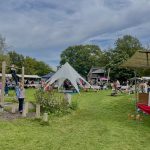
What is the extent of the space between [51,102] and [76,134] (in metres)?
6.98

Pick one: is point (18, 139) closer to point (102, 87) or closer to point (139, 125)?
point (139, 125)

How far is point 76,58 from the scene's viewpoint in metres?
134

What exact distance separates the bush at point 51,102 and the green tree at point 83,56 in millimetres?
103538

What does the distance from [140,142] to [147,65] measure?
12227mm

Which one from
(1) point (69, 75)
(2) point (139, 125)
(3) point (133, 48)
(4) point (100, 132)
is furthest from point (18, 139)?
(3) point (133, 48)

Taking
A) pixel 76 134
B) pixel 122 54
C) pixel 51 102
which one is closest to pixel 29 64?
pixel 122 54

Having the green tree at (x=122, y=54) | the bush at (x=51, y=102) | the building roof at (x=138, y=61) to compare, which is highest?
the green tree at (x=122, y=54)

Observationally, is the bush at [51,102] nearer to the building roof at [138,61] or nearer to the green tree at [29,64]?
the building roof at [138,61]

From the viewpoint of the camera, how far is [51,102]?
2089 cm

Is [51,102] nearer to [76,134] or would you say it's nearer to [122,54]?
[76,134]

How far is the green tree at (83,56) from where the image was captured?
421 feet

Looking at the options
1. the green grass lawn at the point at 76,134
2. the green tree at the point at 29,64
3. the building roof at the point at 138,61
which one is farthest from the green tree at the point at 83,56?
the green grass lawn at the point at 76,134

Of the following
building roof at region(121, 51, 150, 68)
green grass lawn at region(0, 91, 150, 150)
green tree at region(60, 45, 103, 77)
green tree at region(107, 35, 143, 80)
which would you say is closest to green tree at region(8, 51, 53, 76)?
green tree at region(60, 45, 103, 77)

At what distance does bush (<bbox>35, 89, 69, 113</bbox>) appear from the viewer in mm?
20641
